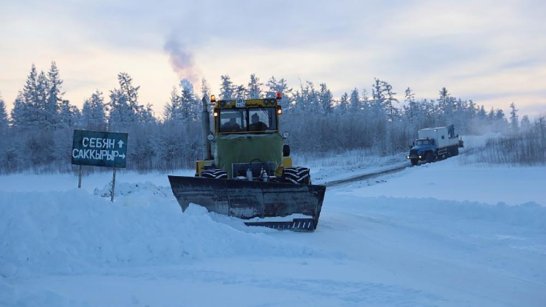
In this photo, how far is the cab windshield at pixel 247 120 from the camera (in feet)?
39.4

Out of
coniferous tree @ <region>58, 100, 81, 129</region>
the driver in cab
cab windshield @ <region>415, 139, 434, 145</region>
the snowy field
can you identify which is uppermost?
coniferous tree @ <region>58, 100, 81, 129</region>

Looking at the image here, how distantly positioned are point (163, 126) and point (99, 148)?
4691 centimetres

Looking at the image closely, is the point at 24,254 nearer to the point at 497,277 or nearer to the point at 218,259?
the point at 218,259

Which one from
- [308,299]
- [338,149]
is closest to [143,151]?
[338,149]

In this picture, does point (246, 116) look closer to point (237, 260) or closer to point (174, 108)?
point (237, 260)

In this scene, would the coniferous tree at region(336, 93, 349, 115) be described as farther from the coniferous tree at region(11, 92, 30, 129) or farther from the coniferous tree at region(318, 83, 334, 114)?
the coniferous tree at region(11, 92, 30, 129)

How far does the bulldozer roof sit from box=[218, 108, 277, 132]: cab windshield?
0.34 feet

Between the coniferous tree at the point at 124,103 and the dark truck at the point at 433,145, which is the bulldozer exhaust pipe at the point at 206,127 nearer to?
the dark truck at the point at 433,145

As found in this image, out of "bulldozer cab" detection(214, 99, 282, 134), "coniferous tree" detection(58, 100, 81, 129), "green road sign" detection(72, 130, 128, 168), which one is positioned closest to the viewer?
"green road sign" detection(72, 130, 128, 168)

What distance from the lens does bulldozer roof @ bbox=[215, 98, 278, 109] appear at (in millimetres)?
12039

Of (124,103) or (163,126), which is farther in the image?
(124,103)

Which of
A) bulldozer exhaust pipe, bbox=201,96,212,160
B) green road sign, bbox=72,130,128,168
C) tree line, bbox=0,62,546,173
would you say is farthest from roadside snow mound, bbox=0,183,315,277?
A: tree line, bbox=0,62,546,173

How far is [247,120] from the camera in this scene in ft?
39.7

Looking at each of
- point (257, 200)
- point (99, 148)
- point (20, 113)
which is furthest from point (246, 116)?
point (20, 113)
